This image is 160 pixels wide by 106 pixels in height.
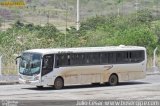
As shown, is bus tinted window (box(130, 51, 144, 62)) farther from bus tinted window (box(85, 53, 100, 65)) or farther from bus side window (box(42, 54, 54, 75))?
bus side window (box(42, 54, 54, 75))

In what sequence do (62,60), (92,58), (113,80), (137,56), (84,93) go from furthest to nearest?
(137,56) < (113,80) < (92,58) < (62,60) < (84,93)

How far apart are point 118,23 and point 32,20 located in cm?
2761

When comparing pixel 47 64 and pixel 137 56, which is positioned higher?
pixel 137 56

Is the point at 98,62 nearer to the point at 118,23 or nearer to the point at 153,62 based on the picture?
the point at 153,62

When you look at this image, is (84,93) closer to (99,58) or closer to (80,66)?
(80,66)

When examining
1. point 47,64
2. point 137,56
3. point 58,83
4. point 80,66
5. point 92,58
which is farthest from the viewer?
point 137,56

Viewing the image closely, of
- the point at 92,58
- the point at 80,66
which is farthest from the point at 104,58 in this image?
the point at 80,66

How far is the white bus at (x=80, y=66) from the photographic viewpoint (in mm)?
31125

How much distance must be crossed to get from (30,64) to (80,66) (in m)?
3.11

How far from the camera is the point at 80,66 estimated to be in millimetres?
32781

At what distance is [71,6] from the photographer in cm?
9756

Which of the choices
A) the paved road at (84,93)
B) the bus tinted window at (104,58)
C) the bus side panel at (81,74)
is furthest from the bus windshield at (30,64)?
the bus tinted window at (104,58)

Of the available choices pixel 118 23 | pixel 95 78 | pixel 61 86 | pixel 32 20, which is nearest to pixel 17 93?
pixel 61 86

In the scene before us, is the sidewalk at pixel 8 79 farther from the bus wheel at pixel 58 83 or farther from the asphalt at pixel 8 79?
the bus wheel at pixel 58 83
